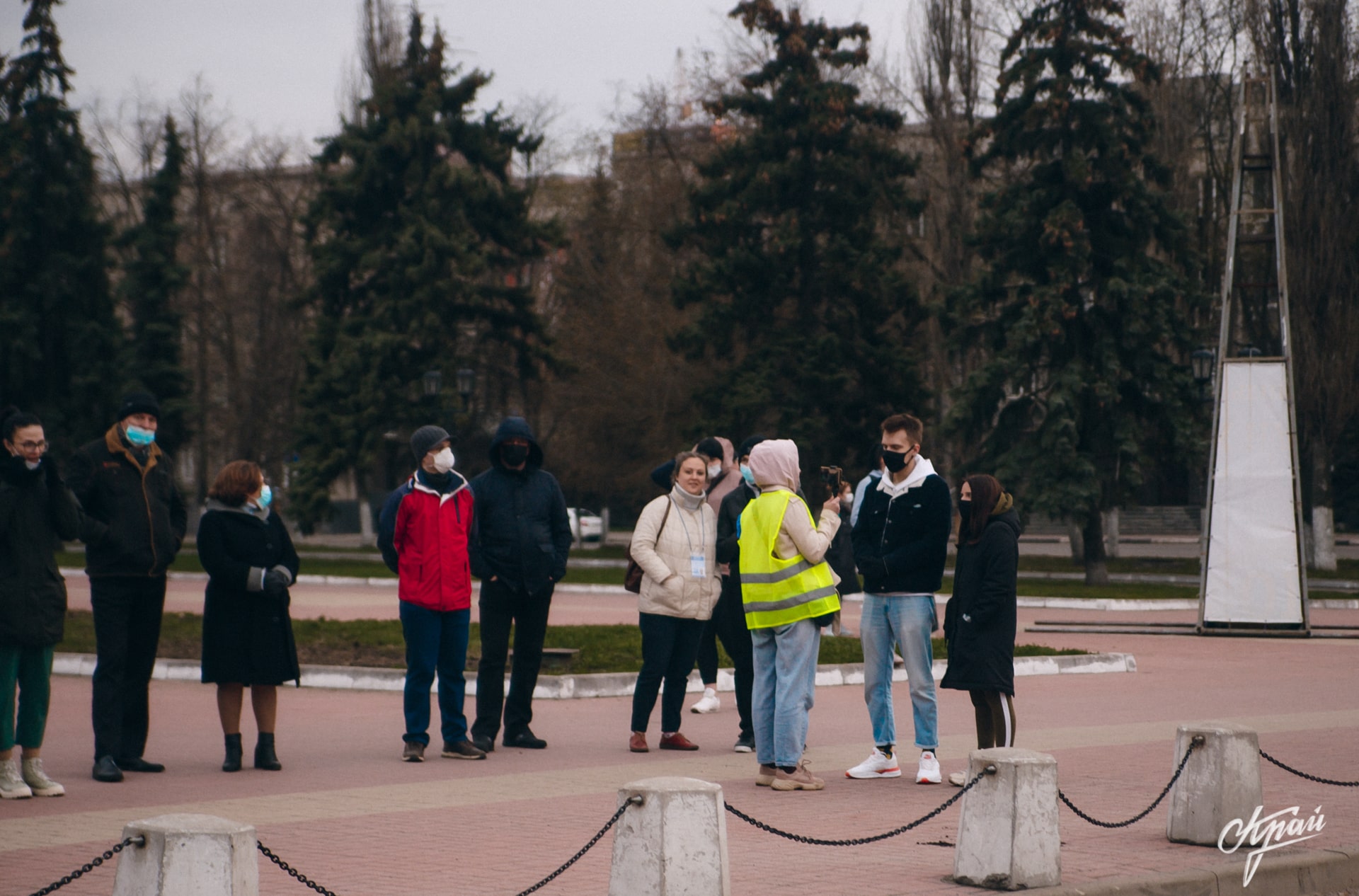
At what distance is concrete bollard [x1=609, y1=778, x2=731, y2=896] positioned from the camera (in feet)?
18.3

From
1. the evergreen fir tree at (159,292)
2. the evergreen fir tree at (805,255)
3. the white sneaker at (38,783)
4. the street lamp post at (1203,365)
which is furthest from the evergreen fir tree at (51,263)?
the white sneaker at (38,783)

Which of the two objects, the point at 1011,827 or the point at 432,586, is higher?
the point at 432,586

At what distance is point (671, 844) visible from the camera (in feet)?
18.3

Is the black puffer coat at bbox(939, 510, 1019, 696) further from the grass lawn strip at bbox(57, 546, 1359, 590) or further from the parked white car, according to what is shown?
the parked white car

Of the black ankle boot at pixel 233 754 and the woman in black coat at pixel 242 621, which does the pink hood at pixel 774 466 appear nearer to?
the woman in black coat at pixel 242 621

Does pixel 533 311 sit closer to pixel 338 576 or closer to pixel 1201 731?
pixel 338 576

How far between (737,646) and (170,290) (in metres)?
41.0

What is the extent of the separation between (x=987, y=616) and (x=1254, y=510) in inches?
506

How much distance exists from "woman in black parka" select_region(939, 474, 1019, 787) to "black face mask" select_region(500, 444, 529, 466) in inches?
126

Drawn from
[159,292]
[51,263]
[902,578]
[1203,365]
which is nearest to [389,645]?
[902,578]

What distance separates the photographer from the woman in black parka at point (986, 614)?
8766 millimetres

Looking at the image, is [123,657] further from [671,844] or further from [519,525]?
[671,844]

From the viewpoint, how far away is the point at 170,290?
157ft

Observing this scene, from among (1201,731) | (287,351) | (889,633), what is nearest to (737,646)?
(889,633)
